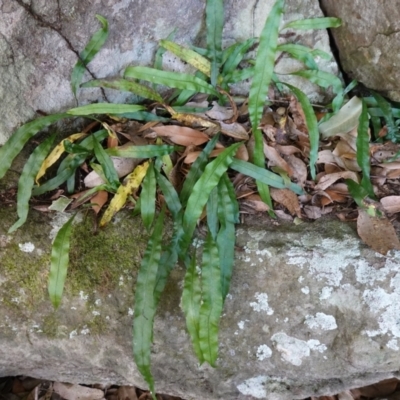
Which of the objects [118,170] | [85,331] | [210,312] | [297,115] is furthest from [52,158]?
[297,115]

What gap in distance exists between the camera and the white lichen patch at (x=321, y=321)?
4.63ft

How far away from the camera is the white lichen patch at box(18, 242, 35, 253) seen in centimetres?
153

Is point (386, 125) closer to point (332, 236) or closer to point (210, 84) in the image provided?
point (332, 236)

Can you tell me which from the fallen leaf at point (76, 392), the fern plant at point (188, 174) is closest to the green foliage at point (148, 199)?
the fern plant at point (188, 174)

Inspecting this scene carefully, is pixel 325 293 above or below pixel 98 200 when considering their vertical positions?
below

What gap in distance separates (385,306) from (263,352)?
1.19ft

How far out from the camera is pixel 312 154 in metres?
1.52

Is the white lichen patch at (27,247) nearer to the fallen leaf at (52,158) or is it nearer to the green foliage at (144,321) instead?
the fallen leaf at (52,158)

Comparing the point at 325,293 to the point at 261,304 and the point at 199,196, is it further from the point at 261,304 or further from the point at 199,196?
the point at 199,196

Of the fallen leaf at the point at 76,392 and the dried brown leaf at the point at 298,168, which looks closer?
the dried brown leaf at the point at 298,168

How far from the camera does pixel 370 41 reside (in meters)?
1.59

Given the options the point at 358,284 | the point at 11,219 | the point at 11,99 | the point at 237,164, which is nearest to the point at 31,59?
the point at 11,99

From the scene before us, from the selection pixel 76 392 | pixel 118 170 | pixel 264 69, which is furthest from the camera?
pixel 76 392

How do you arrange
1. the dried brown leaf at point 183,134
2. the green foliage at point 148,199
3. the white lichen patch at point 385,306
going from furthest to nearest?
the dried brown leaf at point 183,134 → the green foliage at point 148,199 → the white lichen patch at point 385,306
